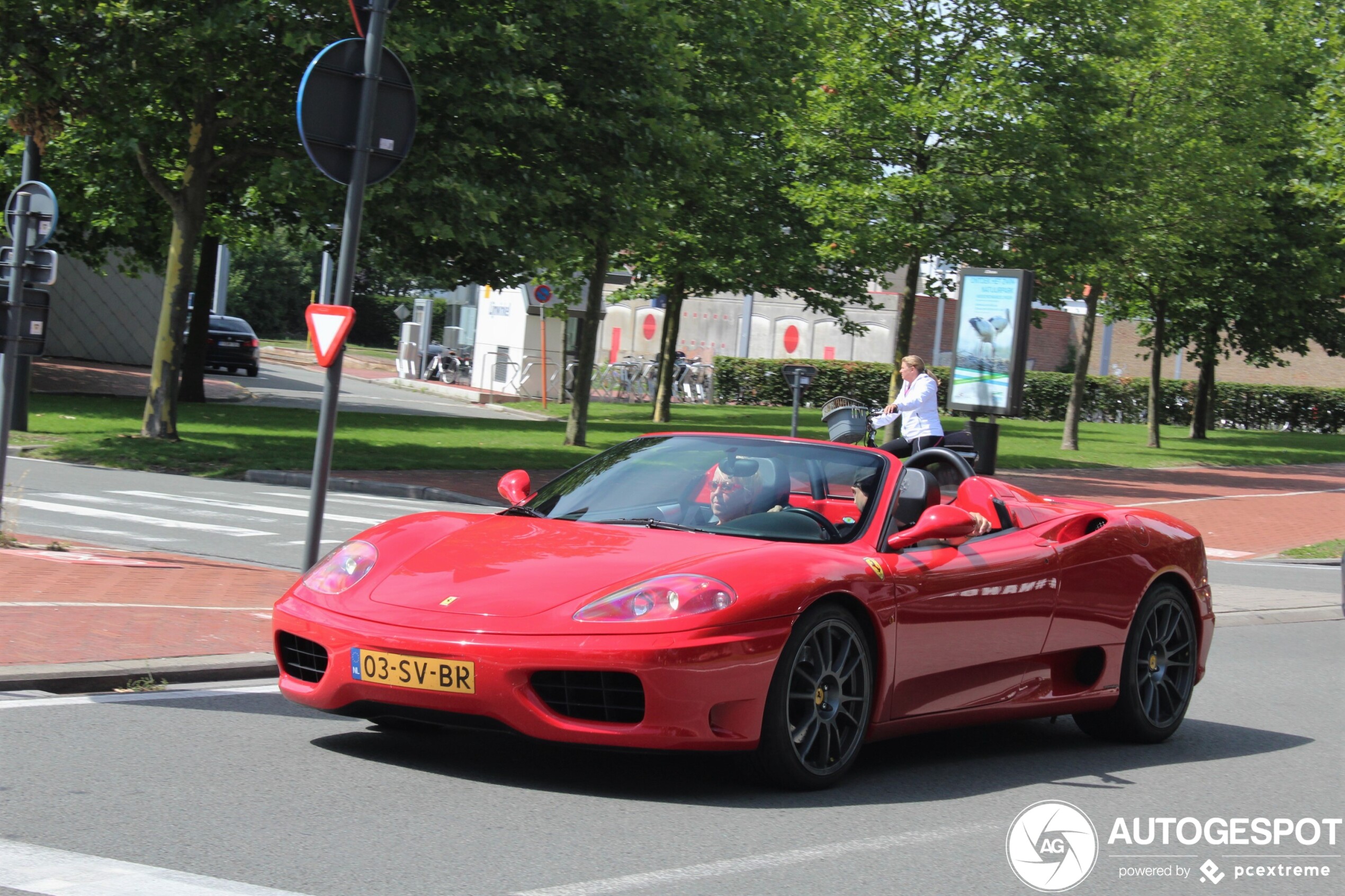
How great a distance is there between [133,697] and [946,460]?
3.73m

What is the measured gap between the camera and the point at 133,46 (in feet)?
63.7

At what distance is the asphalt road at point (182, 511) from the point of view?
12281 mm

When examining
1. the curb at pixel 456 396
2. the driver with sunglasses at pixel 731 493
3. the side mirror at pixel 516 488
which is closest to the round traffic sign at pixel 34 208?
the side mirror at pixel 516 488

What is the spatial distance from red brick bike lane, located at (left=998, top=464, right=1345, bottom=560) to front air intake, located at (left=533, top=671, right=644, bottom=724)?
14.0 m

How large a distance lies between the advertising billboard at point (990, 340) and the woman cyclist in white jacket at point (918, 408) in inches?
247

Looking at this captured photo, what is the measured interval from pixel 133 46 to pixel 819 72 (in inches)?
489

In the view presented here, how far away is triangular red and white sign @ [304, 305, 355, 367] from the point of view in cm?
830

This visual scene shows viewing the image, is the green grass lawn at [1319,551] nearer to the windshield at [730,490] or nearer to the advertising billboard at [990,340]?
the advertising billboard at [990,340]

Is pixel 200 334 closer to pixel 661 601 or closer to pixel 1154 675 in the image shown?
pixel 1154 675

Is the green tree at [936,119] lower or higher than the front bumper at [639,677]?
higher

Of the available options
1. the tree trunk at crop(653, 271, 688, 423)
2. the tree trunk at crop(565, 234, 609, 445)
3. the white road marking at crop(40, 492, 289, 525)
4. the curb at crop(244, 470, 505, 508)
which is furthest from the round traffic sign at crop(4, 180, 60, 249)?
the tree trunk at crop(653, 271, 688, 423)

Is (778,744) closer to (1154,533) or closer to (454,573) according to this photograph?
(454,573)

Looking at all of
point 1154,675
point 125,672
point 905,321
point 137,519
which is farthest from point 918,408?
point 905,321

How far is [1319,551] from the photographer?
19016mm
